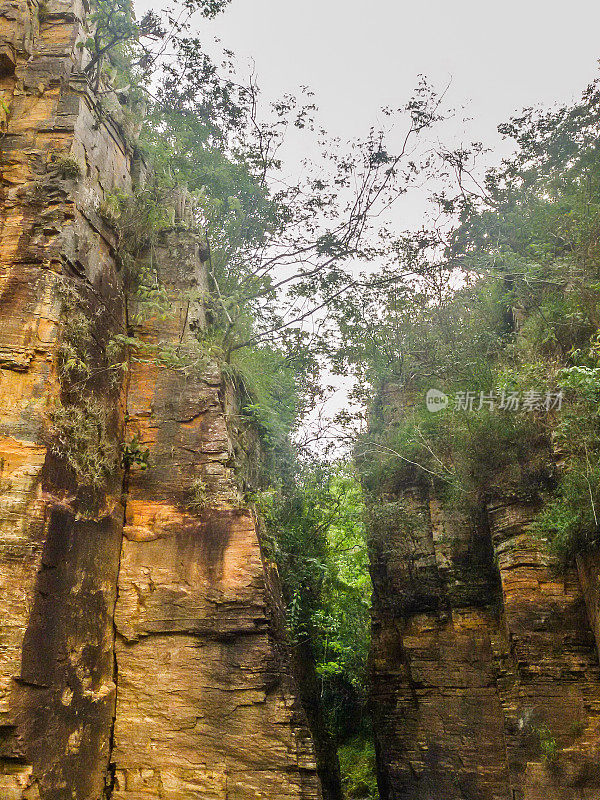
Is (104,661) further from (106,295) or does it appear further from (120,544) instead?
(106,295)

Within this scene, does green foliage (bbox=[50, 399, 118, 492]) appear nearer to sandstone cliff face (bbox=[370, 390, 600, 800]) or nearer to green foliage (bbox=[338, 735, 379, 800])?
sandstone cliff face (bbox=[370, 390, 600, 800])

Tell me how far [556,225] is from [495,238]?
7.40ft

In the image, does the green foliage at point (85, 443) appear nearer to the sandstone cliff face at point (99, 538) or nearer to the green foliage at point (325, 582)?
the sandstone cliff face at point (99, 538)

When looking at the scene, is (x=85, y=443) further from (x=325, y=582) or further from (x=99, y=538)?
(x=325, y=582)

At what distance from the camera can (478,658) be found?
11.7m

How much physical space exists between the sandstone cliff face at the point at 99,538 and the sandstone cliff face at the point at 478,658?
4742 mm

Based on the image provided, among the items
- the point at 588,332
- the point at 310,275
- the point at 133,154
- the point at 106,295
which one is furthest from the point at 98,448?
the point at 588,332

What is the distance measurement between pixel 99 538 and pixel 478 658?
8273 mm

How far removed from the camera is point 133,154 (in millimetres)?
9828

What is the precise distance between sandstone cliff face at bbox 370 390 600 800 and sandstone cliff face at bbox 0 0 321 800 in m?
4.74

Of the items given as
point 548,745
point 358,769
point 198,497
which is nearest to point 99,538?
point 198,497

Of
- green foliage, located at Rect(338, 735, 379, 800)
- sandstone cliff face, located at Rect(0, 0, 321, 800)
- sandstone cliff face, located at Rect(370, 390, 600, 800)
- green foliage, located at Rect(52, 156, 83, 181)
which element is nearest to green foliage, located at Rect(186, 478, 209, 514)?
sandstone cliff face, located at Rect(0, 0, 321, 800)

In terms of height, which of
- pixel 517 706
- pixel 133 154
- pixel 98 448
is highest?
pixel 133 154

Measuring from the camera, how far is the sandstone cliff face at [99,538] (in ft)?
19.0
